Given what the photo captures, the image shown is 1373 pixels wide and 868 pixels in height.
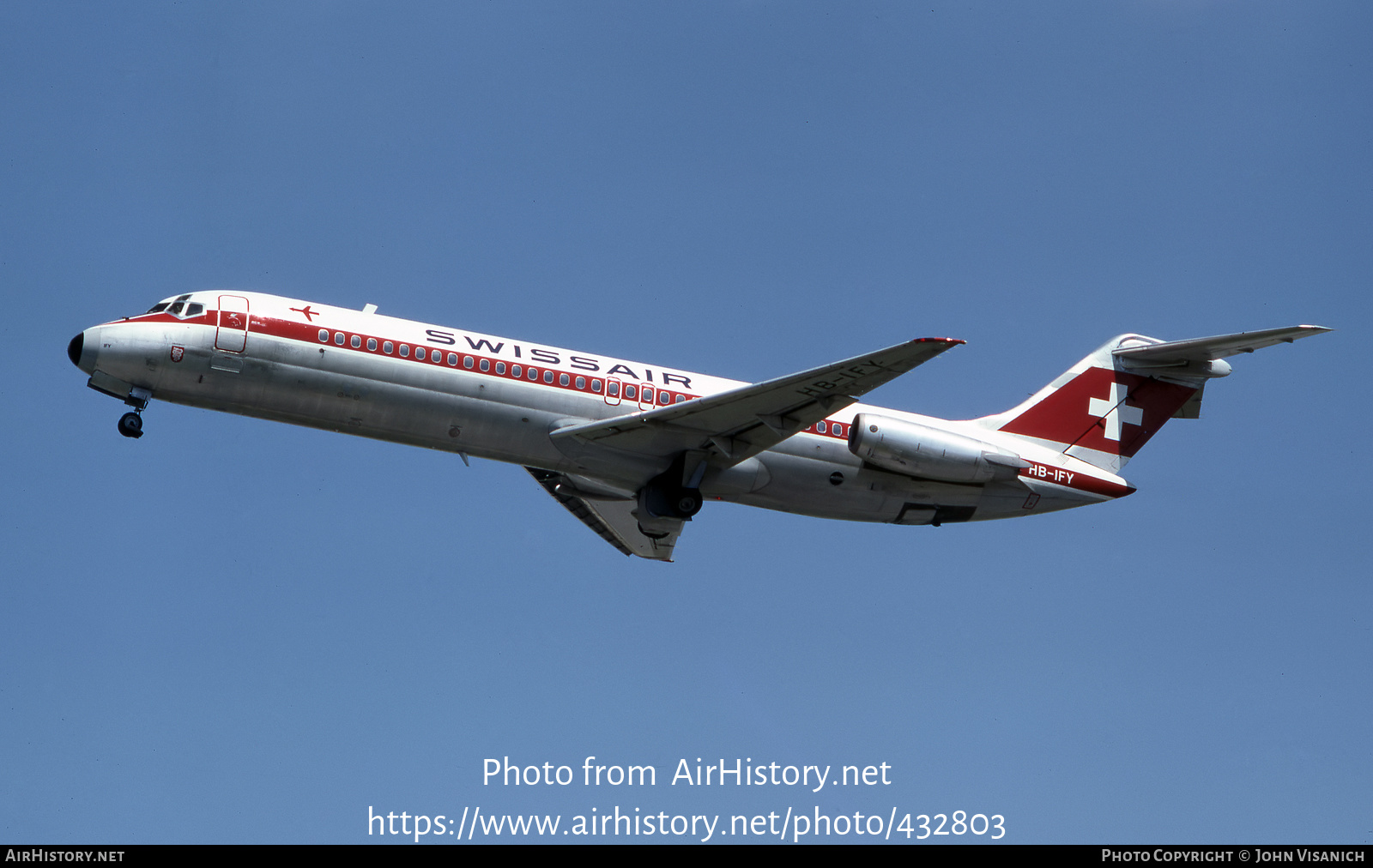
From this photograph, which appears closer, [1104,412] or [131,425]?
[131,425]

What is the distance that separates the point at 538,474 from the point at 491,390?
→ 15.1 ft

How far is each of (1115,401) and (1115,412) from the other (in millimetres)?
235

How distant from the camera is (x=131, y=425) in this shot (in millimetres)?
24016

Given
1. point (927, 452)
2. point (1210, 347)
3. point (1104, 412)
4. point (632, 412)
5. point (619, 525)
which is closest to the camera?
point (632, 412)

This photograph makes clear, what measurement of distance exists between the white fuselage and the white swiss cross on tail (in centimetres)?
439

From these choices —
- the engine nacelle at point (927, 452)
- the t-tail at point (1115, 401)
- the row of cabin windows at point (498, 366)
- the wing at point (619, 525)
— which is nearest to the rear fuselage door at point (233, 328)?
the row of cabin windows at point (498, 366)

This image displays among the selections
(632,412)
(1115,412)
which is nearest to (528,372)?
(632,412)

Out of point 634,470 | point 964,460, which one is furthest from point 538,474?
point 964,460

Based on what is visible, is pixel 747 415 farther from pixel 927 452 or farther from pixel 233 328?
pixel 233 328

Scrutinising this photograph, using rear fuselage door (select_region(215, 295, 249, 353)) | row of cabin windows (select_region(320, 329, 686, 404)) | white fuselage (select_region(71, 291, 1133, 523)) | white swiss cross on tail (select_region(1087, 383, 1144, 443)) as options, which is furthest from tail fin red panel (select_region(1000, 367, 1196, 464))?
rear fuselage door (select_region(215, 295, 249, 353))

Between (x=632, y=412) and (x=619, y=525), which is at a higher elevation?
(x=632, y=412)
